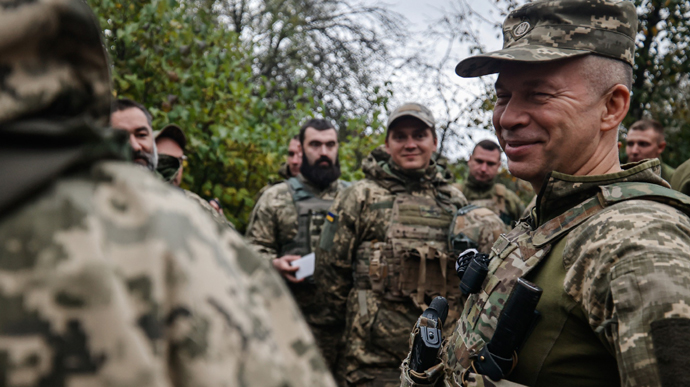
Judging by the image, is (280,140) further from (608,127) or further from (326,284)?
(608,127)

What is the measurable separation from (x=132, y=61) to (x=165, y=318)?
4.93 meters

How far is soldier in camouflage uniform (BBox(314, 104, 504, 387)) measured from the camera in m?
3.61

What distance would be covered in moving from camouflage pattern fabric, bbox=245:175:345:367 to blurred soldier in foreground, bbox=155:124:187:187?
851 millimetres

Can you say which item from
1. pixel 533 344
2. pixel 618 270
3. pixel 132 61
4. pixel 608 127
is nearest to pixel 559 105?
pixel 608 127

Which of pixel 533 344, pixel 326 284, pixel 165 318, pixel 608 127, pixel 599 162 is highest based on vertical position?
pixel 608 127

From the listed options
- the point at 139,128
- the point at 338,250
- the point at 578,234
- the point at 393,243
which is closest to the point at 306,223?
the point at 338,250

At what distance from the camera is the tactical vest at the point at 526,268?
4.77 ft

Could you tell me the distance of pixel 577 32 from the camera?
169 cm

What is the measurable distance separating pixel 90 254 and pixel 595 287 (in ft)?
3.87

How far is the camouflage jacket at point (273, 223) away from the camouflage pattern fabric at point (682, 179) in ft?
10.3

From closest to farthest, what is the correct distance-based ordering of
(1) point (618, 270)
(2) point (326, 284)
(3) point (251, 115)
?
(1) point (618, 270)
(2) point (326, 284)
(3) point (251, 115)

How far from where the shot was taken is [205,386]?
Result: 1.91ft

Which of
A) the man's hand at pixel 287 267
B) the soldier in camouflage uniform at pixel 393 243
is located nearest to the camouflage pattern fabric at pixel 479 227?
the soldier in camouflage uniform at pixel 393 243

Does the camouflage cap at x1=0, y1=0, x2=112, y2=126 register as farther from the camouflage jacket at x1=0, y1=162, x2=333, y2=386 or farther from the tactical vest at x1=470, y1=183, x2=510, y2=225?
the tactical vest at x1=470, y1=183, x2=510, y2=225
